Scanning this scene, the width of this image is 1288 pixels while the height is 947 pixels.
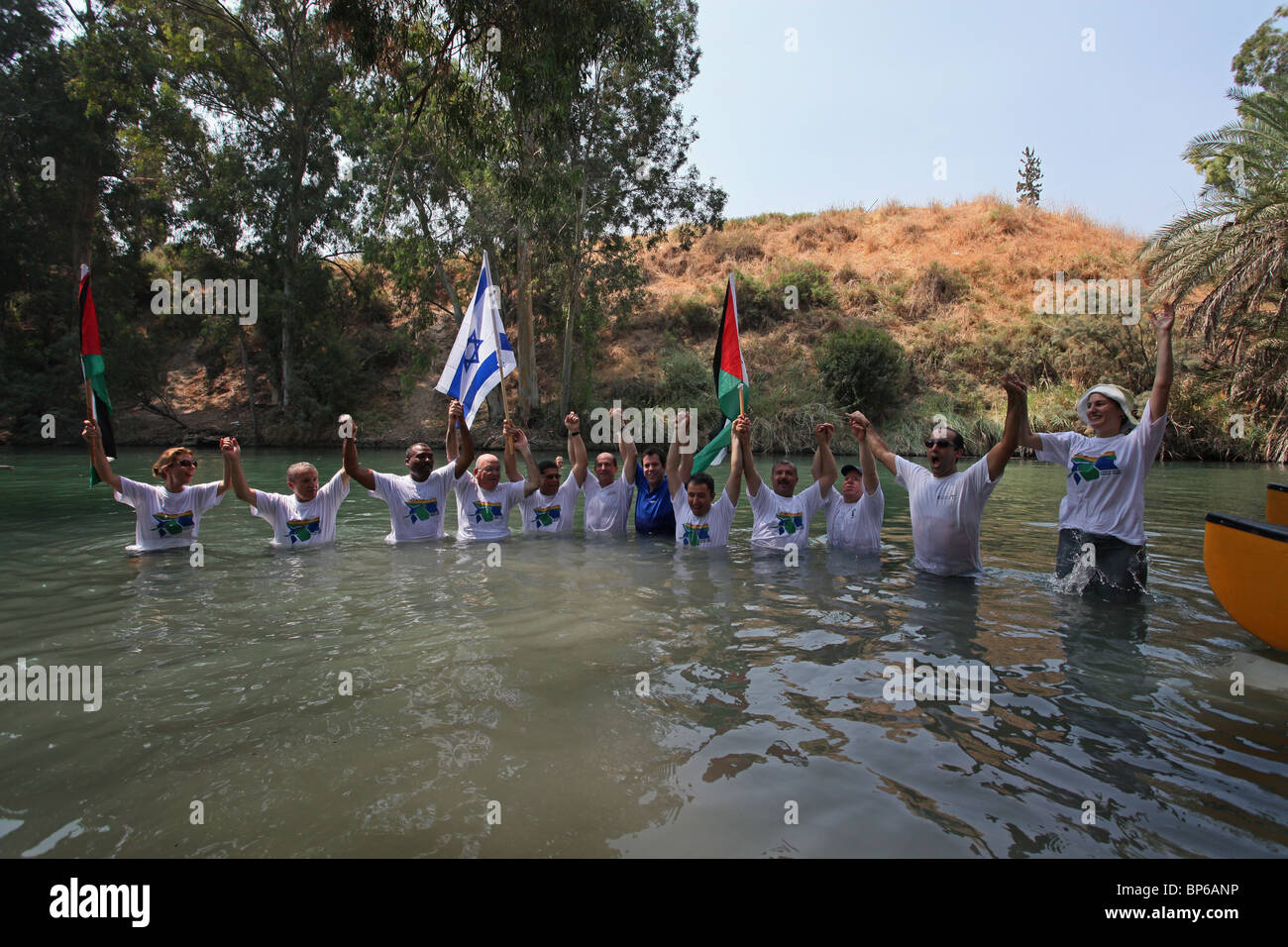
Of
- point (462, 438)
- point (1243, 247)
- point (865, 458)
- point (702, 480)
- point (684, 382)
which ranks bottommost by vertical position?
point (702, 480)

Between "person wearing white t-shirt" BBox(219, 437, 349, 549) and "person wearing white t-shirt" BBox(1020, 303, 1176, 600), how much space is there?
25.7 feet

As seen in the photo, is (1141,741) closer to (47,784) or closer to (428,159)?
(47,784)

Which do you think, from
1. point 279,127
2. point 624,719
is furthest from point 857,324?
point 624,719

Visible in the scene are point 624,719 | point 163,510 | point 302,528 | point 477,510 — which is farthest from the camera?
point 477,510

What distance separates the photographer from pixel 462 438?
9.28m

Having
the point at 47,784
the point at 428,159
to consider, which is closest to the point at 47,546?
the point at 47,784

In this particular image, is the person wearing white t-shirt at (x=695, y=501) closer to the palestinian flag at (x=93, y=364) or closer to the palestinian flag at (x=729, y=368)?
the palestinian flag at (x=729, y=368)

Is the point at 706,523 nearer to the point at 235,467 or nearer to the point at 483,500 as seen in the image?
the point at 483,500

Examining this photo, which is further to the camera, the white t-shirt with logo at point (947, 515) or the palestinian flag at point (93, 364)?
the palestinian flag at point (93, 364)

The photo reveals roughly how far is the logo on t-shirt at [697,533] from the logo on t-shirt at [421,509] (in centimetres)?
337

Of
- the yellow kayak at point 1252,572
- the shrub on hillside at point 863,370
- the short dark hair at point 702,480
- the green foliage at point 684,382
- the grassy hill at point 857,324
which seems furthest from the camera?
the green foliage at point 684,382

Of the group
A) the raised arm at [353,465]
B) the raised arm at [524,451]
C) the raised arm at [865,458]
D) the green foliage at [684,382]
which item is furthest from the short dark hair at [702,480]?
the green foliage at [684,382]

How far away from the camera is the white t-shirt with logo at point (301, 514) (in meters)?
9.11

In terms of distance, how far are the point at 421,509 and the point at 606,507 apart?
252 centimetres
